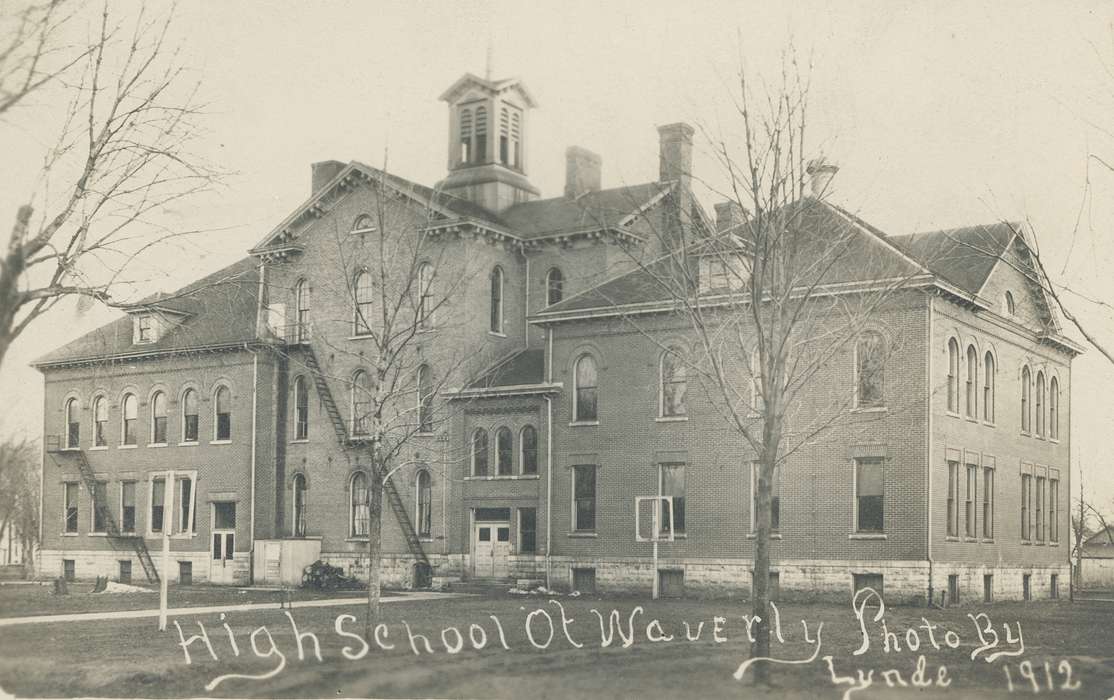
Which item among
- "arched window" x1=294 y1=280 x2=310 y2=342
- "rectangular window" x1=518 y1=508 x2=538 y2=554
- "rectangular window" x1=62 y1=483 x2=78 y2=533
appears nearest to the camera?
"rectangular window" x1=518 y1=508 x2=538 y2=554

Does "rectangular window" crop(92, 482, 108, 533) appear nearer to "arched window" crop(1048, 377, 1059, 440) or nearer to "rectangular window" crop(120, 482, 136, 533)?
"rectangular window" crop(120, 482, 136, 533)

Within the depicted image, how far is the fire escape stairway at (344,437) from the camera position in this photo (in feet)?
132

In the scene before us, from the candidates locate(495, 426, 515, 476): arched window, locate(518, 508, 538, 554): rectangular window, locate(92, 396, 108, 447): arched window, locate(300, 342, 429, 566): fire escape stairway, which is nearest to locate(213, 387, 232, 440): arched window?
locate(300, 342, 429, 566): fire escape stairway

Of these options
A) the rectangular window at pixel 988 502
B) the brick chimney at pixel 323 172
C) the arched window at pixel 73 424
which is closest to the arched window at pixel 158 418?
the arched window at pixel 73 424

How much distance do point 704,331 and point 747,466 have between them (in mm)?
16595

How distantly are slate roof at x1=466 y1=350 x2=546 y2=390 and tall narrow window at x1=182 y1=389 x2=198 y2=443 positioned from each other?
11.3 metres

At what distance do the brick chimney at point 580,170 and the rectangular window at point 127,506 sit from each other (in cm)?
1887

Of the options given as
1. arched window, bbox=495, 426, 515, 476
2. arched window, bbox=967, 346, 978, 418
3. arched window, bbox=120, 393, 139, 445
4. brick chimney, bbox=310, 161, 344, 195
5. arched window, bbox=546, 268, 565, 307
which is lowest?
arched window, bbox=495, 426, 515, 476

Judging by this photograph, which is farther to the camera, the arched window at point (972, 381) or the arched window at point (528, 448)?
the arched window at point (528, 448)

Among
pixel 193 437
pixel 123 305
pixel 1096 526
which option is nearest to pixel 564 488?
pixel 193 437

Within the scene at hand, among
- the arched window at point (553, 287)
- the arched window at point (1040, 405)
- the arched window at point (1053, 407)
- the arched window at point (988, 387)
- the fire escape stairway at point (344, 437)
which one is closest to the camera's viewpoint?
the arched window at point (988, 387)

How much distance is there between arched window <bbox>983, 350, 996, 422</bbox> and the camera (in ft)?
120

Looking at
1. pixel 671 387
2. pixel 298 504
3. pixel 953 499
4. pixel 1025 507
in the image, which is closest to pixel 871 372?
pixel 953 499

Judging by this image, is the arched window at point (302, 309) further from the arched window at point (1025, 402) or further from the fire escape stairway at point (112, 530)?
the arched window at point (1025, 402)
